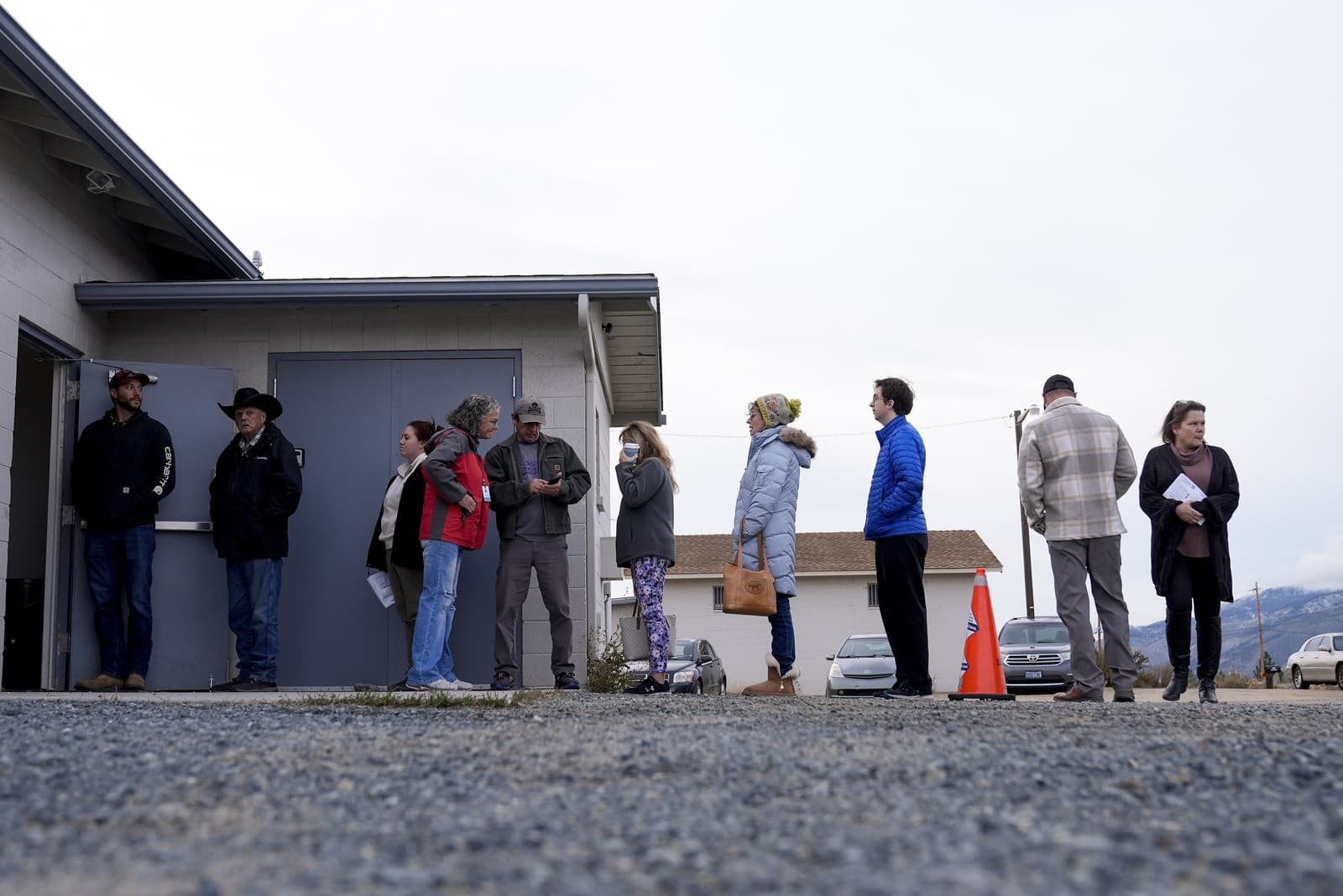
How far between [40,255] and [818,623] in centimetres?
2755

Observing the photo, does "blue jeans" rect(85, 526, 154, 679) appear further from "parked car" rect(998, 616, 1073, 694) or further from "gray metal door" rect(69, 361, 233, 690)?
"parked car" rect(998, 616, 1073, 694)

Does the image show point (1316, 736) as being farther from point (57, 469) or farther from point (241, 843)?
point (57, 469)

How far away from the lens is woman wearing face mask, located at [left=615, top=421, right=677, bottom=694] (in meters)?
7.50

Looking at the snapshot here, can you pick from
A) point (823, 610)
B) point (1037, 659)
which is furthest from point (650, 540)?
point (823, 610)

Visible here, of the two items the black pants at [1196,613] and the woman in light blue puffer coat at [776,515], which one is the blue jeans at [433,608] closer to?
the woman in light blue puffer coat at [776,515]

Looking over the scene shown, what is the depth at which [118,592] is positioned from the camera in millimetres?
7879

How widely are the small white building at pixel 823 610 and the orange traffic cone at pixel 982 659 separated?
24.6m

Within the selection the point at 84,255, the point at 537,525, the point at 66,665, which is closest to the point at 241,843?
the point at 537,525

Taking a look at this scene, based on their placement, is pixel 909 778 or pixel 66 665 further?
pixel 66 665

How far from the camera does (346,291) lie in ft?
27.9

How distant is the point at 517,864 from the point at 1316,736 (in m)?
3.07

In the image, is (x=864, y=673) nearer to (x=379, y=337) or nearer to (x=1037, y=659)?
(x=1037, y=659)

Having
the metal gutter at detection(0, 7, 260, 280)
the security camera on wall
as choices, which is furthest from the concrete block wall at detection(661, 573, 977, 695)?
the security camera on wall

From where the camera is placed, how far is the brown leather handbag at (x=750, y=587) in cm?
717
